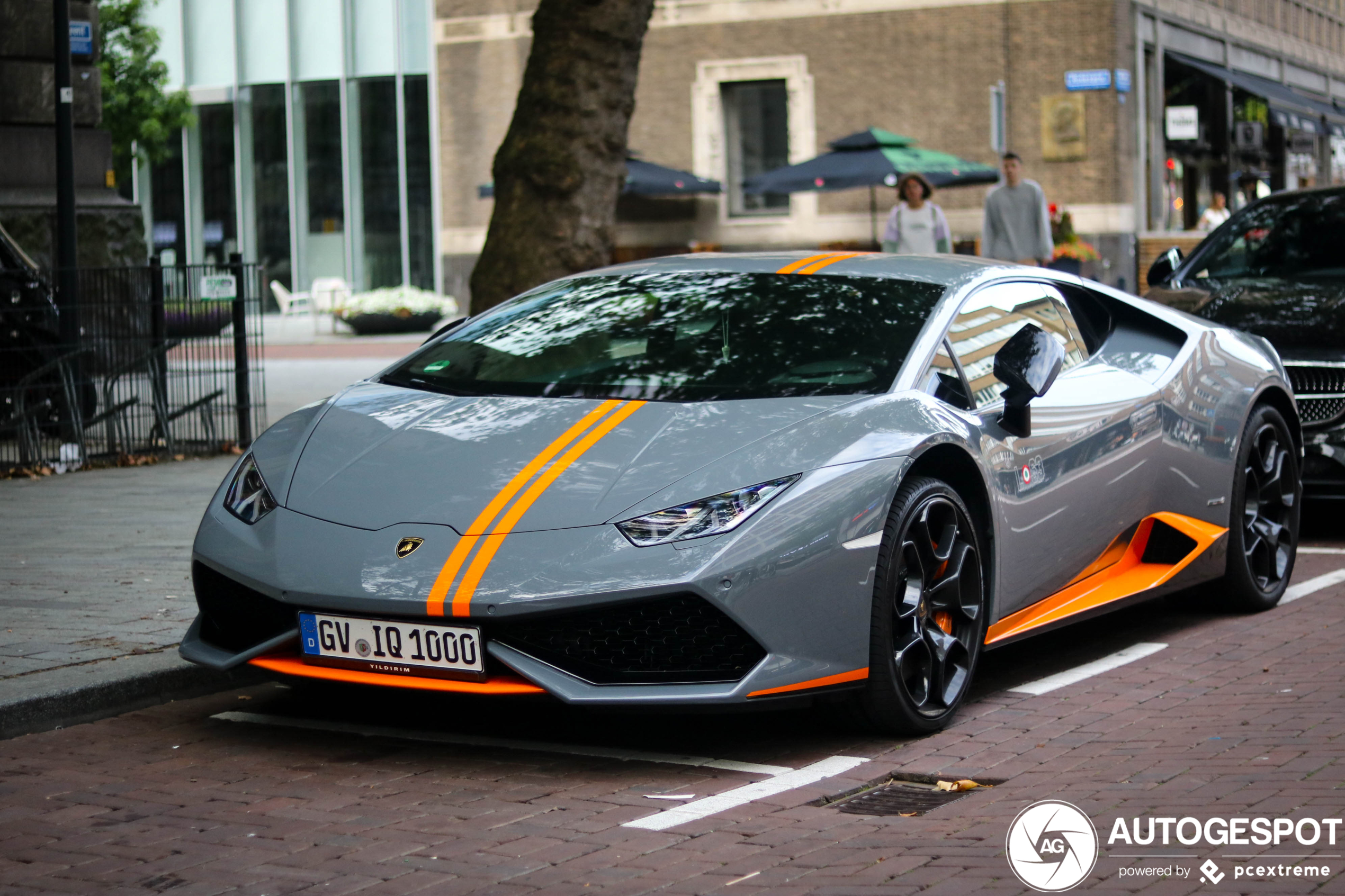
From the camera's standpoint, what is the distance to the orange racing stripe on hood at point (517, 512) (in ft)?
14.4

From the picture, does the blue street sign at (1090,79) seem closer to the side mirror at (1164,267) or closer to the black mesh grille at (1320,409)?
the side mirror at (1164,267)

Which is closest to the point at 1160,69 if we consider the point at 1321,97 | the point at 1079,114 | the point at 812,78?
the point at 1079,114

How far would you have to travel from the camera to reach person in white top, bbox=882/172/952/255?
15180 millimetres

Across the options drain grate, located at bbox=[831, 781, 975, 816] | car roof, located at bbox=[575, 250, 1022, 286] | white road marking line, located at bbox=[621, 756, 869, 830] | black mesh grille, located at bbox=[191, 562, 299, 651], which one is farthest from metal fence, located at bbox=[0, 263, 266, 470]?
drain grate, located at bbox=[831, 781, 975, 816]

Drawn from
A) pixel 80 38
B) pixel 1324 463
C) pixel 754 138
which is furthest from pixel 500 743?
pixel 754 138

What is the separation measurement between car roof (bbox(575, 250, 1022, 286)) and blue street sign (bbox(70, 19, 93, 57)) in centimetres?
864

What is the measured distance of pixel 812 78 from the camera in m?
33.7

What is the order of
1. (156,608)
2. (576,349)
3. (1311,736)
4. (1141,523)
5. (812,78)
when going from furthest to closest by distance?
(812,78), (156,608), (1141,523), (576,349), (1311,736)

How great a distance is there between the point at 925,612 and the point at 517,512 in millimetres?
1198

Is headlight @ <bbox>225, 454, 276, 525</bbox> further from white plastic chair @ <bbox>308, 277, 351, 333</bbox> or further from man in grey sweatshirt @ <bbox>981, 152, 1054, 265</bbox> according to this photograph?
white plastic chair @ <bbox>308, 277, 351, 333</bbox>

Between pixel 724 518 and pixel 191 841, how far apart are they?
149cm

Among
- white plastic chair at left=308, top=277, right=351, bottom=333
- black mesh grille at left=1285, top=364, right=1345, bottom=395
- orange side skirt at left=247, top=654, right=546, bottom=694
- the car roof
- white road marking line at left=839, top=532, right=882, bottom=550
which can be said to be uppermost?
white plastic chair at left=308, top=277, right=351, bottom=333

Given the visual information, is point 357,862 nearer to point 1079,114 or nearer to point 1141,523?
point 1141,523

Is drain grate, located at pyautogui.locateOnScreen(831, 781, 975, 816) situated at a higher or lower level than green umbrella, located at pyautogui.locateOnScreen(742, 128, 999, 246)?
lower
